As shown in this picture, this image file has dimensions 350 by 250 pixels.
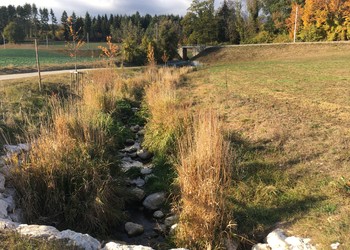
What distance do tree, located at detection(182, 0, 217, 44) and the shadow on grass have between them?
3651 centimetres

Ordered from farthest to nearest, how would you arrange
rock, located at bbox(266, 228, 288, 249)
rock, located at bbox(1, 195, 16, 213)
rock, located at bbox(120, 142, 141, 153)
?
rock, located at bbox(120, 142, 141, 153)
rock, located at bbox(1, 195, 16, 213)
rock, located at bbox(266, 228, 288, 249)

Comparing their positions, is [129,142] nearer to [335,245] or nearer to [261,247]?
[261,247]

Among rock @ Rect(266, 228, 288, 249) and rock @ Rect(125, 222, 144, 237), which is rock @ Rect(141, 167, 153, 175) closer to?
rock @ Rect(125, 222, 144, 237)

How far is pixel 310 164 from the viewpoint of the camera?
4.79m

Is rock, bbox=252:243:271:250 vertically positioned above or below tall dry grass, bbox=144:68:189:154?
below

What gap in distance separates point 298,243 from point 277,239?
9.3 inches

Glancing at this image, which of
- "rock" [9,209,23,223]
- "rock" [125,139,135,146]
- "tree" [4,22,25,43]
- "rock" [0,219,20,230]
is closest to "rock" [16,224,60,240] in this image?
"rock" [0,219,20,230]

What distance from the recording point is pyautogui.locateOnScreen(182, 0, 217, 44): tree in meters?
39.6

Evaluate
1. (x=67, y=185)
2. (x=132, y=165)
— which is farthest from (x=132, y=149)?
(x=67, y=185)

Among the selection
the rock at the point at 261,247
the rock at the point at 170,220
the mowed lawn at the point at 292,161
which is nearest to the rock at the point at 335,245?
the mowed lawn at the point at 292,161

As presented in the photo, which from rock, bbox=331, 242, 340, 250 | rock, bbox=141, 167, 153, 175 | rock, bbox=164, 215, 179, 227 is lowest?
rock, bbox=164, 215, 179, 227

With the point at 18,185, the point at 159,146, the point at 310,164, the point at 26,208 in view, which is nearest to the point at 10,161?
the point at 18,185

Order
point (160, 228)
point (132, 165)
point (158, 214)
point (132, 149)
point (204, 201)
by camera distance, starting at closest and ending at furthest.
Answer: point (204, 201) < point (160, 228) < point (158, 214) < point (132, 165) < point (132, 149)

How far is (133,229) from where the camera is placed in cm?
419
